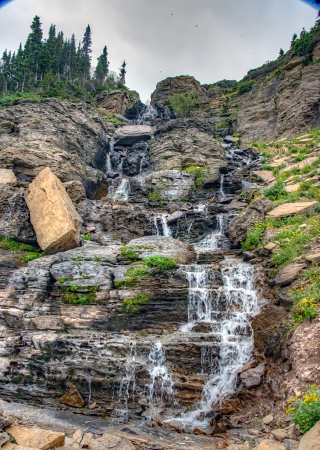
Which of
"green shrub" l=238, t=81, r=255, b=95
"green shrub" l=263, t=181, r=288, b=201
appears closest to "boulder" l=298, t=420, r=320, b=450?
"green shrub" l=263, t=181, r=288, b=201

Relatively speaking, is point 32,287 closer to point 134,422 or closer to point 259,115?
point 134,422

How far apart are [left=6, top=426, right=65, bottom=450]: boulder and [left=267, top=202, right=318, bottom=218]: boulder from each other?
12.8 meters

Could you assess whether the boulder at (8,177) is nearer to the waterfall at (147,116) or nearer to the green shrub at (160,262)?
the green shrub at (160,262)

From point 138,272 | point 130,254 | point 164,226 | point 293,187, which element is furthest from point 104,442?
point 293,187

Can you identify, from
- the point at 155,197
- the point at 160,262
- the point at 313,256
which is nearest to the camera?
the point at 313,256

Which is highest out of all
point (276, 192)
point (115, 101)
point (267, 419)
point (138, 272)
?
point (115, 101)

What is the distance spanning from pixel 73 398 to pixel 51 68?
5158 centimetres

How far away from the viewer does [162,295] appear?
1114cm

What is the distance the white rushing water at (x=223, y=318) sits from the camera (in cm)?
848

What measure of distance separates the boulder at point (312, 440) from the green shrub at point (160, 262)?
25.5 ft

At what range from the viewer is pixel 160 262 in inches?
468

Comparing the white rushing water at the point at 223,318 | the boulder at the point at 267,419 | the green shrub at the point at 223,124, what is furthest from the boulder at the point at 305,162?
the green shrub at the point at 223,124

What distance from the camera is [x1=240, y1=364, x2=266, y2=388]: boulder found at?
7.96 metres

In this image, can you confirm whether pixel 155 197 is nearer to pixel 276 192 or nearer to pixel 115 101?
pixel 276 192
